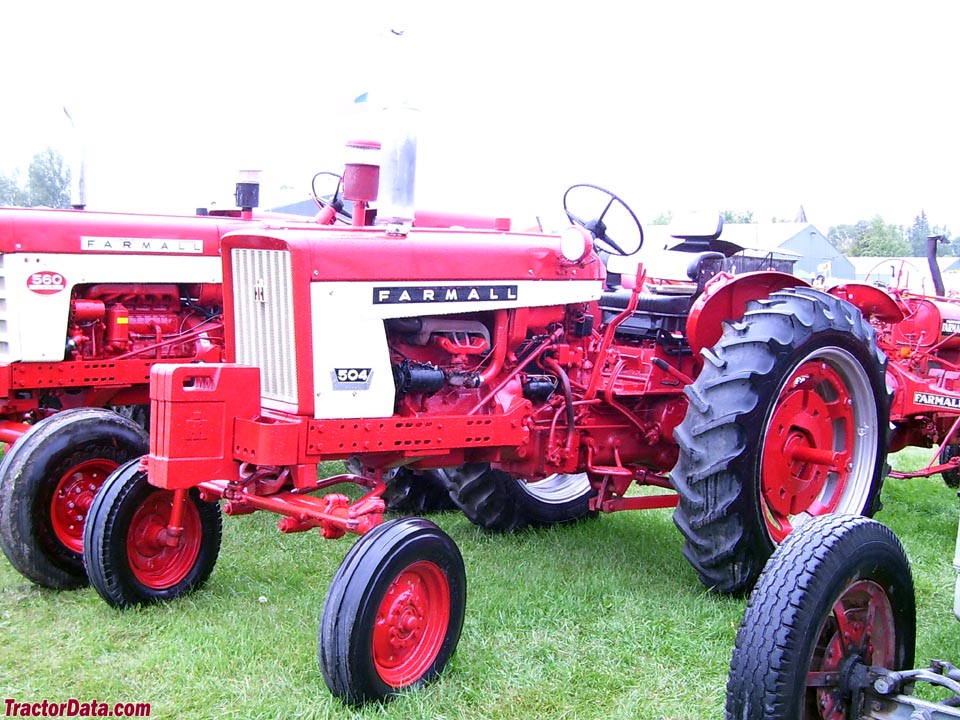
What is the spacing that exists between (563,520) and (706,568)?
154 cm

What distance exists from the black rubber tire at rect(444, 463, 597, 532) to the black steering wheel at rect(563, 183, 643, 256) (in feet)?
4.28

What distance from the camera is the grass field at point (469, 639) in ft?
10.8

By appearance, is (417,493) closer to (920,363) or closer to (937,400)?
(937,400)

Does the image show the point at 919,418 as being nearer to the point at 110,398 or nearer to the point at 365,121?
the point at 365,121

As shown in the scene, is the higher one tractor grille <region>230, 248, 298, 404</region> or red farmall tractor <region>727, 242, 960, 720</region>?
tractor grille <region>230, 248, 298, 404</region>

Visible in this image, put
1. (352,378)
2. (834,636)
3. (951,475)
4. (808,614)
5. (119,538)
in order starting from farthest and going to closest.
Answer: (951,475), (119,538), (352,378), (834,636), (808,614)

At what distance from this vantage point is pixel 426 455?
3.86 m

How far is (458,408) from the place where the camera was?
157 inches

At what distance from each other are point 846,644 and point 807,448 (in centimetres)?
204

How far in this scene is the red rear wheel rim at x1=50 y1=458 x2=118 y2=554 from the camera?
4.44 m

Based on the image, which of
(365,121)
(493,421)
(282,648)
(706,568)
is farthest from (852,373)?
(282,648)

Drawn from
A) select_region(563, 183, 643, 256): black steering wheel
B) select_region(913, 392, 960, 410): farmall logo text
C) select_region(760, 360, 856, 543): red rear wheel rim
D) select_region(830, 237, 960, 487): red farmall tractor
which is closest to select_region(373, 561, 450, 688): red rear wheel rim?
select_region(760, 360, 856, 543): red rear wheel rim

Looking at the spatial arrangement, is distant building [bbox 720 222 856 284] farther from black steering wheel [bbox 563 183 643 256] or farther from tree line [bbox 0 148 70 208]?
black steering wheel [bbox 563 183 643 256]

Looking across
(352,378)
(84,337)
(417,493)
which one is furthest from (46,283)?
(352,378)
